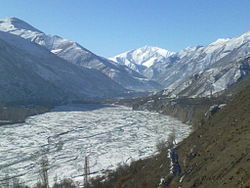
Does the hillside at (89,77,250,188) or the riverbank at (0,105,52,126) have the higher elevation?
the hillside at (89,77,250,188)

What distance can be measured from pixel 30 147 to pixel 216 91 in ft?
428

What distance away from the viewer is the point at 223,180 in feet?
85.4

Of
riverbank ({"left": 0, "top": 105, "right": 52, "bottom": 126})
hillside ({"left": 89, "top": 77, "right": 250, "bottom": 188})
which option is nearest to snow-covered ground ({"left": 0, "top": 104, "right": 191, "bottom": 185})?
riverbank ({"left": 0, "top": 105, "right": 52, "bottom": 126})

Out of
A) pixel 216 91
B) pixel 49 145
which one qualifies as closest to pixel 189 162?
pixel 49 145

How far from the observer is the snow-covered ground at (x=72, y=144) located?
63906 millimetres

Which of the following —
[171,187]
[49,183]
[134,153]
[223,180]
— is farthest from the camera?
[134,153]

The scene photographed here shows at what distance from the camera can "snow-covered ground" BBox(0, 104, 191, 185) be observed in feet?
210

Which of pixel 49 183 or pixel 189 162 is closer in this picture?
pixel 189 162

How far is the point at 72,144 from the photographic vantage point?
8738 cm

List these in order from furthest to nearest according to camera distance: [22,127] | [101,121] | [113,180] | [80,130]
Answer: [101,121], [22,127], [80,130], [113,180]

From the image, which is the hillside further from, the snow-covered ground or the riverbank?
the riverbank

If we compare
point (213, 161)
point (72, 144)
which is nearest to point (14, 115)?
point (72, 144)

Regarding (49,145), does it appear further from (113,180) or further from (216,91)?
(216,91)

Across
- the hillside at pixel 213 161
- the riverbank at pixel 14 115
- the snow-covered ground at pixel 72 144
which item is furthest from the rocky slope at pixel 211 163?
the riverbank at pixel 14 115
